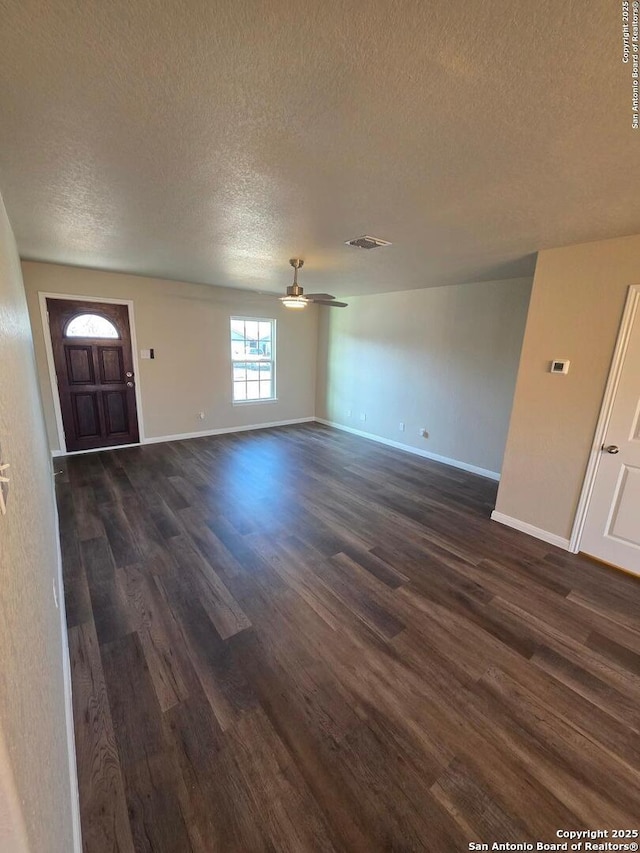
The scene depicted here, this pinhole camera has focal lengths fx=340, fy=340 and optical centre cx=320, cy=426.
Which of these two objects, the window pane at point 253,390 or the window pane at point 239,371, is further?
the window pane at point 253,390

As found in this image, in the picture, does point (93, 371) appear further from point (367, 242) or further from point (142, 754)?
point (142, 754)

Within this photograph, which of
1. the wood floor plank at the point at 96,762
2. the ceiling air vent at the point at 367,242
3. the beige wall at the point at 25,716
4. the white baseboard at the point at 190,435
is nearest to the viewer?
the beige wall at the point at 25,716

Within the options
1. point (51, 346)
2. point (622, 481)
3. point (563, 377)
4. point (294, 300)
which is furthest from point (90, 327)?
point (622, 481)

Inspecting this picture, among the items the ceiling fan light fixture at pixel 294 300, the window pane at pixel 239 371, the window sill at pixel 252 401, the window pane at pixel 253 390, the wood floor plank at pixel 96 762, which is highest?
the ceiling fan light fixture at pixel 294 300

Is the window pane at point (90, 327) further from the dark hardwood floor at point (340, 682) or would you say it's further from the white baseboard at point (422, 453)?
the white baseboard at point (422, 453)

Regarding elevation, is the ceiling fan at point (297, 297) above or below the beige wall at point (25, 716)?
above

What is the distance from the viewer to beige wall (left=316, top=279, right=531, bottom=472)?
14.0 feet

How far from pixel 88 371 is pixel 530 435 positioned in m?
5.45

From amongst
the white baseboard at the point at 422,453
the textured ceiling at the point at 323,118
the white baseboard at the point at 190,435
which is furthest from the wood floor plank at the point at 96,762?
the white baseboard at the point at 422,453

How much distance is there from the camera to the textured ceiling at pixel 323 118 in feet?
3.22

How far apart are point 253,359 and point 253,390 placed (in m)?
0.57

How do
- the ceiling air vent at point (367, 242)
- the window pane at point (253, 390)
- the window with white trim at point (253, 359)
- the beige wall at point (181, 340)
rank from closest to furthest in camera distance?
1. the ceiling air vent at point (367, 242)
2. the beige wall at point (181, 340)
3. the window with white trim at point (253, 359)
4. the window pane at point (253, 390)

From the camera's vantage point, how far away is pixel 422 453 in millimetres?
5293

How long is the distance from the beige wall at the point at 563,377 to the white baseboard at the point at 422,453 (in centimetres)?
134
